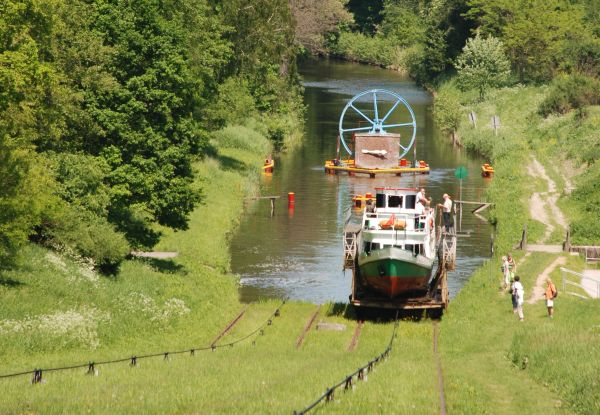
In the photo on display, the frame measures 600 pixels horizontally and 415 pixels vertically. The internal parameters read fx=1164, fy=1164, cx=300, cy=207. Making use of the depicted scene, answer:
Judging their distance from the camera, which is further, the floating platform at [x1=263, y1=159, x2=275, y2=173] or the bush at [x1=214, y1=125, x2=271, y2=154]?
the bush at [x1=214, y1=125, x2=271, y2=154]

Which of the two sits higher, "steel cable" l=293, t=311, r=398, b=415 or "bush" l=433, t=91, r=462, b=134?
"bush" l=433, t=91, r=462, b=134

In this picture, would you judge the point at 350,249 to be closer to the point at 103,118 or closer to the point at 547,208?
the point at 103,118

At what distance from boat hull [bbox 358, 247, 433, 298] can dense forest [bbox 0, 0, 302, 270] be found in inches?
356

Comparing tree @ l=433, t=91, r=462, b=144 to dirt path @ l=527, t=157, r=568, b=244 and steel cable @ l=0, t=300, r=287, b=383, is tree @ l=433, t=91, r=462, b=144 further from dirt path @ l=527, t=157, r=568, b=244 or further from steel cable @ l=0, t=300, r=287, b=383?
steel cable @ l=0, t=300, r=287, b=383

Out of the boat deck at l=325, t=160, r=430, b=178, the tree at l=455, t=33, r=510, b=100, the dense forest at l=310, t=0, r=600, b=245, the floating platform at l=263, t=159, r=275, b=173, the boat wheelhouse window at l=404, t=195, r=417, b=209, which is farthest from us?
the tree at l=455, t=33, r=510, b=100

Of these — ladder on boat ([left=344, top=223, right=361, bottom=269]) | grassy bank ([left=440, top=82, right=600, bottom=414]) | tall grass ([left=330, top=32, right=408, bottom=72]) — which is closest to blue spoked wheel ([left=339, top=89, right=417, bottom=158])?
grassy bank ([left=440, top=82, right=600, bottom=414])

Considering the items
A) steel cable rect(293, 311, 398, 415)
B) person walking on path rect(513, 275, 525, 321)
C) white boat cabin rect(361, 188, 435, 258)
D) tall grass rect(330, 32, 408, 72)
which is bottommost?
steel cable rect(293, 311, 398, 415)

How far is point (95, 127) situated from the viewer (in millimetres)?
46156

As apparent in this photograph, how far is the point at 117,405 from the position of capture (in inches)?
884

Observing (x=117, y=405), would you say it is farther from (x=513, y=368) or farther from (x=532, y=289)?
(x=532, y=289)

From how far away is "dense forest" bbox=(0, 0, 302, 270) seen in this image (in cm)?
3766

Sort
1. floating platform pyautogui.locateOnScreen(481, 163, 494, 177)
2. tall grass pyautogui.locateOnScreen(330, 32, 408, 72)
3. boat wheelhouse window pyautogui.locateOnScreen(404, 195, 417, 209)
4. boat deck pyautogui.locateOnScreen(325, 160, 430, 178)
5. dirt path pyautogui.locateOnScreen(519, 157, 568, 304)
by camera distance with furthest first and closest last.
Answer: tall grass pyautogui.locateOnScreen(330, 32, 408, 72), boat deck pyautogui.locateOnScreen(325, 160, 430, 178), floating platform pyautogui.locateOnScreen(481, 163, 494, 177), boat wheelhouse window pyautogui.locateOnScreen(404, 195, 417, 209), dirt path pyautogui.locateOnScreen(519, 157, 568, 304)

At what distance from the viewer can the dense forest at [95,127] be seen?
37656 mm

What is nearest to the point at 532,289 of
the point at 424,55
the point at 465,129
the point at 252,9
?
the point at 252,9
